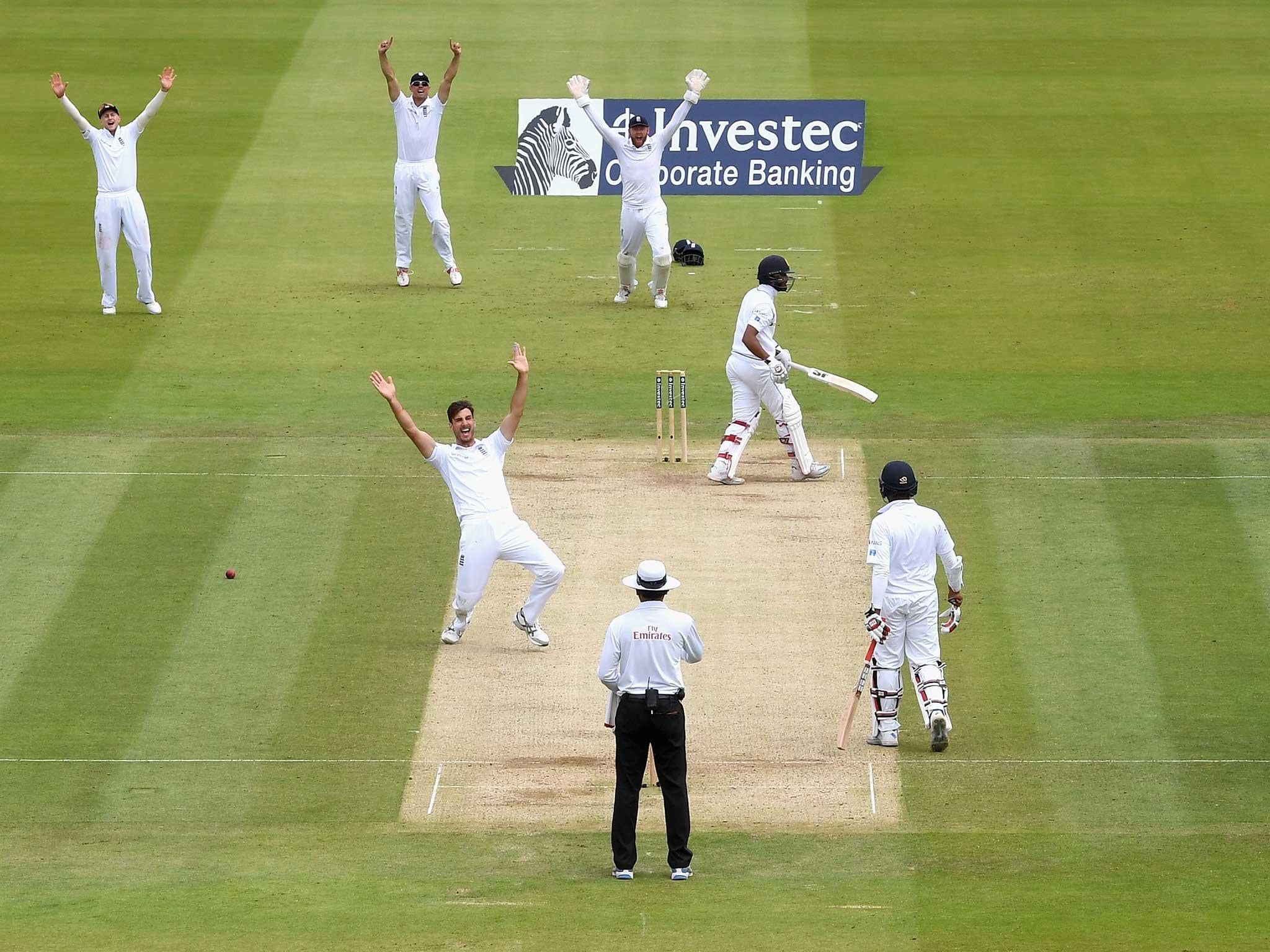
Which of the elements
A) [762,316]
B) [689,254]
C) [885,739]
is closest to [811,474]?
[762,316]

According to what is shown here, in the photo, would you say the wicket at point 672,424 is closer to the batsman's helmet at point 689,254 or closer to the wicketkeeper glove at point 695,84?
the wicketkeeper glove at point 695,84

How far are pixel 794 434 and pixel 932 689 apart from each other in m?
5.45

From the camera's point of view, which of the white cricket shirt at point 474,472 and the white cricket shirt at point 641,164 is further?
the white cricket shirt at point 641,164

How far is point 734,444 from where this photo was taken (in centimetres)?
1856

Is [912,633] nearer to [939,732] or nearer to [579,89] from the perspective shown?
[939,732]

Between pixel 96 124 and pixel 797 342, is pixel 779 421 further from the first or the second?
pixel 96 124

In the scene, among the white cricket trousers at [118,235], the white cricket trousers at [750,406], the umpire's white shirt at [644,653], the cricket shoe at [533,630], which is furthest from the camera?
the white cricket trousers at [118,235]

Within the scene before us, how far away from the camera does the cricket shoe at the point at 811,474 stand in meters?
18.7

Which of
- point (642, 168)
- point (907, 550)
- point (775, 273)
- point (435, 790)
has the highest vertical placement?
point (642, 168)

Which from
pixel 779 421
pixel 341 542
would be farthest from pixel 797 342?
pixel 341 542

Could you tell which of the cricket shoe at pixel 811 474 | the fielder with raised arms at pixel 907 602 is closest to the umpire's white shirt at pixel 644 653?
the fielder with raised arms at pixel 907 602

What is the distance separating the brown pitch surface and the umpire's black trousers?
37.6 inches

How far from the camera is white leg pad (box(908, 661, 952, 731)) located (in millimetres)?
13406

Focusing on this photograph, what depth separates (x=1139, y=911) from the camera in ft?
36.4
